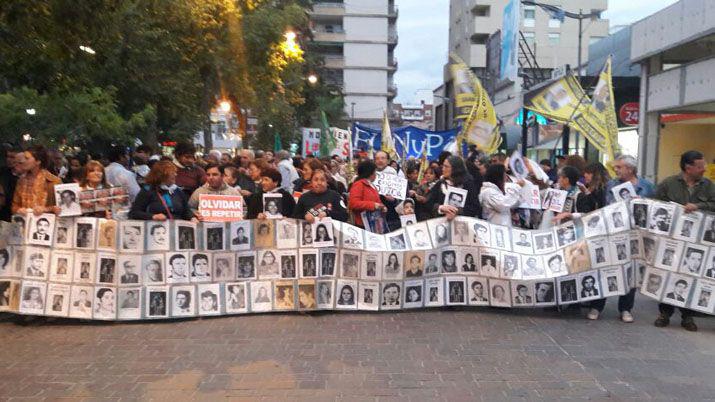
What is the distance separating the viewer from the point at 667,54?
896 inches

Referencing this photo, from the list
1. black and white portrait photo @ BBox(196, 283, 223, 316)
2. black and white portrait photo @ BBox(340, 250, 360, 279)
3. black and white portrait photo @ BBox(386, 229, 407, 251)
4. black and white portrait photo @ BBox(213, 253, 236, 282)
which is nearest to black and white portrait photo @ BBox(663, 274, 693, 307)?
black and white portrait photo @ BBox(386, 229, 407, 251)

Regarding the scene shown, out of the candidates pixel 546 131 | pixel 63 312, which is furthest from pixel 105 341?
pixel 546 131

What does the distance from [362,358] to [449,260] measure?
6.76 feet

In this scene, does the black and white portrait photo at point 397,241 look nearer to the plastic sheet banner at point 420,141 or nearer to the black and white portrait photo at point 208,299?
the black and white portrait photo at point 208,299

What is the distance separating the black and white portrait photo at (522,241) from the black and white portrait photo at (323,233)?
6.72 ft

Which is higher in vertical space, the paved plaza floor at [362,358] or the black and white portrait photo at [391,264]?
the black and white portrait photo at [391,264]

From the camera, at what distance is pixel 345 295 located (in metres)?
7.39

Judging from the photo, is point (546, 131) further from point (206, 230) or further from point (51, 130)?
point (206, 230)

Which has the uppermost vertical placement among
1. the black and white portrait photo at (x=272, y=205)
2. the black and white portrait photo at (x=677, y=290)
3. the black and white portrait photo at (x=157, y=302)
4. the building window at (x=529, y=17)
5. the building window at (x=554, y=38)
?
the building window at (x=529, y=17)

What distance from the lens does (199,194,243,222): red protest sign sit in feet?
23.9

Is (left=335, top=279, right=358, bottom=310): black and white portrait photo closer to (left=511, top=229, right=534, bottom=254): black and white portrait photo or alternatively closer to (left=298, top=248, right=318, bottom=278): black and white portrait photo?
(left=298, top=248, right=318, bottom=278): black and white portrait photo

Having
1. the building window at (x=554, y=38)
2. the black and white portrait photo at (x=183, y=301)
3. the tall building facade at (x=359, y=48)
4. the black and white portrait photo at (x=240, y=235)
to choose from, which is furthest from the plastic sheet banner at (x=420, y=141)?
the tall building facade at (x=359, y=48)

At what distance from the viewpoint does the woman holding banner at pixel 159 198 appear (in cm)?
717

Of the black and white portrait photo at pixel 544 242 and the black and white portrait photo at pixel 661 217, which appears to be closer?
the black and white portrait photo at pixel 661 217
